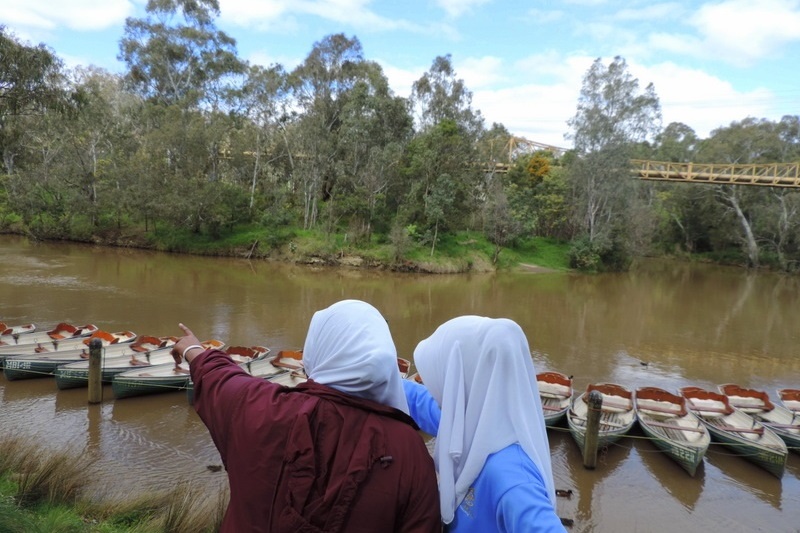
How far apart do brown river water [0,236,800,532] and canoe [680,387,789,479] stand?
0.20 m

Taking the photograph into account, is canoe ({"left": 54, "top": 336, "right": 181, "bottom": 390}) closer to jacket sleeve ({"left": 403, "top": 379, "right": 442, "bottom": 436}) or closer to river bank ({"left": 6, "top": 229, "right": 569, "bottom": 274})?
jacket sleeve ({"left": 403, "top": 379, "right": 442, "bottom": 436})

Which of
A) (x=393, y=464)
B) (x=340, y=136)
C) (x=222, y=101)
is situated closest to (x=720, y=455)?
(x=393, y=464)

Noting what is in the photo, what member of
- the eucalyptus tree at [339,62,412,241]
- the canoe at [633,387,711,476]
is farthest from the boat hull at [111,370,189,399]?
the eucalyptus tree at [339,62,412,241]

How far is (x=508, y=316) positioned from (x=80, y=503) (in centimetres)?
1367

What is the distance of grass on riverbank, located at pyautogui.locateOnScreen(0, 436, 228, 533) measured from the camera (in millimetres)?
3514

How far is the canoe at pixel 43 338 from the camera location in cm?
890

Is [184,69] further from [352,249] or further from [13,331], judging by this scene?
[13,331]

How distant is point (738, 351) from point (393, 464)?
16.4 meters

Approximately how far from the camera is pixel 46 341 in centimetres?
927

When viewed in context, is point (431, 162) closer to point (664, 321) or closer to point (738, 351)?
point (664, 321)

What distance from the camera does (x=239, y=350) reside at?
9.33 metres

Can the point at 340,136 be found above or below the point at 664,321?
above

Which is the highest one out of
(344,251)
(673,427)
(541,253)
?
(541,253)

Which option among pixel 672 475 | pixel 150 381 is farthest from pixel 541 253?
pixel 150 381
